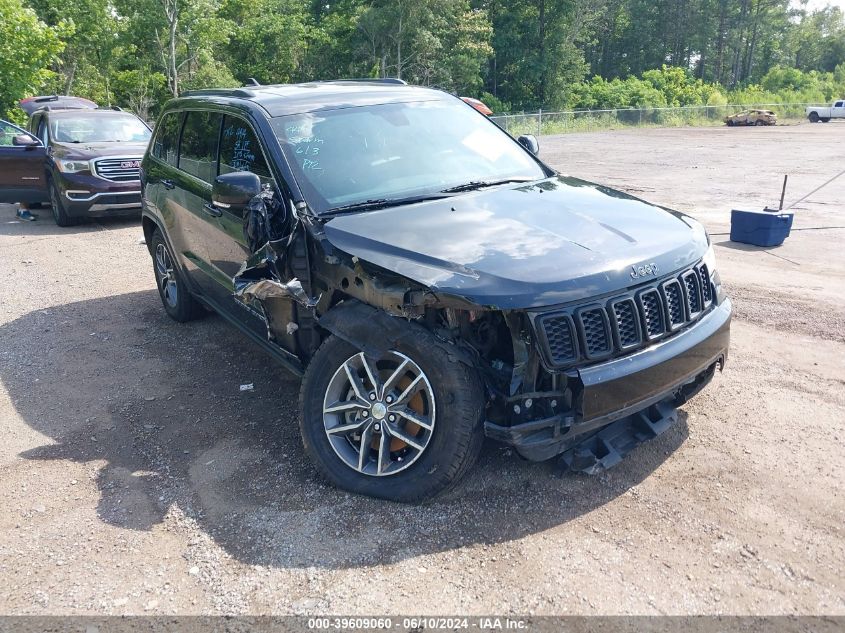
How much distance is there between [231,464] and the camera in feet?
13.4

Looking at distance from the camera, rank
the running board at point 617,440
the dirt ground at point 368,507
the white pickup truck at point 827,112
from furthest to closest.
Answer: the white pickup truck at point 827,112, the running board at point 617,440, the dirt ground at point 368,507

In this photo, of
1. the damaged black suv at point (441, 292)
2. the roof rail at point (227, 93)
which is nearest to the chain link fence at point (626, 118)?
the roof rail at point (227, 93)

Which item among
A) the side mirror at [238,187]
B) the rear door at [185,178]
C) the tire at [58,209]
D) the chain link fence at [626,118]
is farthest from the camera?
the chain link fence at [626,118]

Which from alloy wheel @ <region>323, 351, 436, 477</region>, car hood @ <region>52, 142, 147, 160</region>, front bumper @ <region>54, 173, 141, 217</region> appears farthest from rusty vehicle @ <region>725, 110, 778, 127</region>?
alloy wheel @ <region>323, 351, 436, 477</region>

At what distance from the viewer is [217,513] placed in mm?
3607

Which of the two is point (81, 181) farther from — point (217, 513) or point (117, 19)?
point (117, 19)

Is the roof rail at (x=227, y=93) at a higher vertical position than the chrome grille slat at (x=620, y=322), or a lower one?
higher

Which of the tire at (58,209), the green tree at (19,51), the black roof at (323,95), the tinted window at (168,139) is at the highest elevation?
the green tree at (19,51)

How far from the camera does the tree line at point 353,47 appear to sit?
97.9 feet

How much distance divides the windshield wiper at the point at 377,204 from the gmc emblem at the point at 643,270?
128 cm

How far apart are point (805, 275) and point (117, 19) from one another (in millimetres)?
32815

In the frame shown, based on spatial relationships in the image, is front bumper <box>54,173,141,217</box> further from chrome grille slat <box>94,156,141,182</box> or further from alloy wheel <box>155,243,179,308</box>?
alloy wheel <box>155,243,179,308</box>

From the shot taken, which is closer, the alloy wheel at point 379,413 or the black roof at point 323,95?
the alloy wheel at point 379,413

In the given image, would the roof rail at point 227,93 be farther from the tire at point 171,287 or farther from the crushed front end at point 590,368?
the crushed front end at point 590,368
